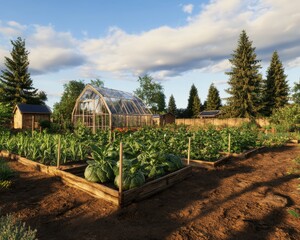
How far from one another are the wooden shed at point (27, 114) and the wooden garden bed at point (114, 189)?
74.4ft

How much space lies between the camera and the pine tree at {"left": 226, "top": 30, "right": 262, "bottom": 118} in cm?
2823

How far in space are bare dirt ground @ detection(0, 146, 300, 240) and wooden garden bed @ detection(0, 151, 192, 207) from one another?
0.38 ft

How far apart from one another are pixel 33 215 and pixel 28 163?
327 cm

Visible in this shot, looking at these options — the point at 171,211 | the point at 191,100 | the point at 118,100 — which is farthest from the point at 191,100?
the point at 171,211

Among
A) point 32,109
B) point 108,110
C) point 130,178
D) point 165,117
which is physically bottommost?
point 130,178

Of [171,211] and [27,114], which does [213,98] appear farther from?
[171,211]

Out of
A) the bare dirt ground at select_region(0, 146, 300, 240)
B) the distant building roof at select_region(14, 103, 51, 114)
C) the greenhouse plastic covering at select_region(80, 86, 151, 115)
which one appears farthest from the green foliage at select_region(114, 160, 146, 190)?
the distant building roof at select_region(14, 103, 51, 114)

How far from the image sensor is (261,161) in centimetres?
782

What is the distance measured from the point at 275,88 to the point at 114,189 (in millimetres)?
34245

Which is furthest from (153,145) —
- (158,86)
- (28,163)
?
(158,86)

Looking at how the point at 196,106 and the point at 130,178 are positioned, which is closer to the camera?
the point at 130,178

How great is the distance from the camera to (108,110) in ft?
58.5

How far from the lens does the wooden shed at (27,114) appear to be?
2545 cm

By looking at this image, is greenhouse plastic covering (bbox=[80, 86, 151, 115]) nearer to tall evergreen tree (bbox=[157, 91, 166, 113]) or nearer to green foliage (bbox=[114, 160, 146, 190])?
green foliage (bbox=[114, 160, 146, 190])
